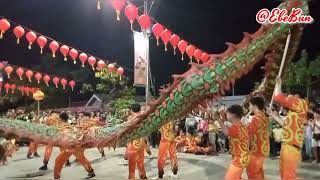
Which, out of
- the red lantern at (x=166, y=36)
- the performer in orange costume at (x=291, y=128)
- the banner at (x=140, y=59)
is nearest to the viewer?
the performer in orange costume at (x=291, y=128)

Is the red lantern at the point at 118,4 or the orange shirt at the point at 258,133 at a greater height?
the red lantern at the point at 118,4

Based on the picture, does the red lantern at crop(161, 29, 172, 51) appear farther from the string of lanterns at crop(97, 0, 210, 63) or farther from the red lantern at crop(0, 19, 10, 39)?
the red lantern at crop(0, 19, 10, 39)

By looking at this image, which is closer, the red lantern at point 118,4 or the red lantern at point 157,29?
the red lantern at point 118,4

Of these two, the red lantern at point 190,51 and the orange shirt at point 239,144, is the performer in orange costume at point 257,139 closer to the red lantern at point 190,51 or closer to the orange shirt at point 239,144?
the orange shirt at point 239,144

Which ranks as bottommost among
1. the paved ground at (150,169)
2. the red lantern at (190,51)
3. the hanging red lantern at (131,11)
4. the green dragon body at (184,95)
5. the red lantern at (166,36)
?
the paved ground at (150,169)

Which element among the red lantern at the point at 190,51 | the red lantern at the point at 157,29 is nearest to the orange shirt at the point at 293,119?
the red lantern at the point at 157,29

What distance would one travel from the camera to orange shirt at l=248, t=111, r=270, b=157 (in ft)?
22.8

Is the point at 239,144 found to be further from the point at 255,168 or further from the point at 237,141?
the point at 255,168

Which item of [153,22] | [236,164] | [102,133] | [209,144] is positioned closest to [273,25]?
[236,164]

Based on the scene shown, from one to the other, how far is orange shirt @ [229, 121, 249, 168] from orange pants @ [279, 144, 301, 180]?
0.53m

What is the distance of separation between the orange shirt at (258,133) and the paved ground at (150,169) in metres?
3.63

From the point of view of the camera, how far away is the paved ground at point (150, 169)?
11.1 meters

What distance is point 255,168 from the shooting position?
6867 millimetres

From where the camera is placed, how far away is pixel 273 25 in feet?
20.4
